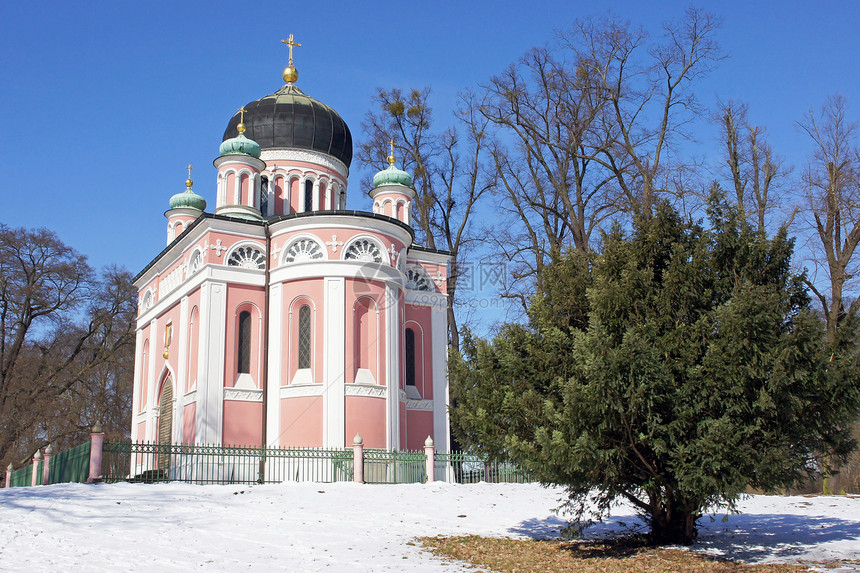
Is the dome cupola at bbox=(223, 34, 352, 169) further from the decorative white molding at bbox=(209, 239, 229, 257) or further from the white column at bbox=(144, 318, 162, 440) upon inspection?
the white column at bbox=(144, 318, 162, 440)

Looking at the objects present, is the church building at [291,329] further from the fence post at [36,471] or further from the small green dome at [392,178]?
the fence post at [36,471]

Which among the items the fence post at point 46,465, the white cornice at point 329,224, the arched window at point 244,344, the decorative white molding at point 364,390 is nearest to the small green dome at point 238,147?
the white cornice at point 329,224

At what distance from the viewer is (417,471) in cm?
1856

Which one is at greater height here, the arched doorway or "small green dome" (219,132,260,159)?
"small green dome" (219,132,260,159)

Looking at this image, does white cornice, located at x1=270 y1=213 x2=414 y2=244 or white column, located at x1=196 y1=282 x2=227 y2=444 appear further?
white cornice, located at x1=270 y1=213 x2=414 y2=244

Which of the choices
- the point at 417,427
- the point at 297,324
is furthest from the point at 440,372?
the point at 297,324

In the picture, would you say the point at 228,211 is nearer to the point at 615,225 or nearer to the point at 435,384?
the point at 435,384

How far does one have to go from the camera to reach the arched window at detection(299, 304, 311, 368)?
66.6 ft

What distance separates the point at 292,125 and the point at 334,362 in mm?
9690

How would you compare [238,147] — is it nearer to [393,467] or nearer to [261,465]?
[261,465]

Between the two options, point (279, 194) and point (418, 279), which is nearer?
point (418, 279)

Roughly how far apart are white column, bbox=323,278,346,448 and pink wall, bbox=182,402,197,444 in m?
3.49

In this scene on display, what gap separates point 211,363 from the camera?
20.0 metres

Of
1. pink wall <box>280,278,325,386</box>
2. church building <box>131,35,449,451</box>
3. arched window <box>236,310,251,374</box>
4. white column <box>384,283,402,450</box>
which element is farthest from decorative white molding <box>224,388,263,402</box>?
white column <box>384,283,402,450</box>
